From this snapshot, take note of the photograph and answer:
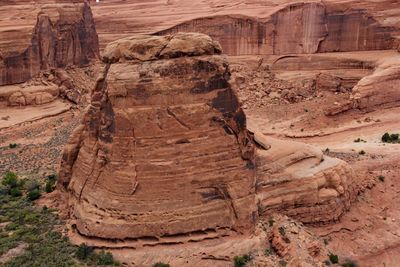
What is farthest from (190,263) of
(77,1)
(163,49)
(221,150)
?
(77,1)

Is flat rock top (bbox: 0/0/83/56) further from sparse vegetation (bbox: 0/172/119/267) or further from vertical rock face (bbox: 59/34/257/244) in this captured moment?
vertical rock face (bbox: 59/34/257/244)

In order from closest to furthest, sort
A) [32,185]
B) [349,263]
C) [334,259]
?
[334,259], [349,263], [32,185]

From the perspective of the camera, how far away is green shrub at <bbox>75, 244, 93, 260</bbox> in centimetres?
2014

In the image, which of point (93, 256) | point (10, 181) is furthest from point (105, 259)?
point (10, 181)

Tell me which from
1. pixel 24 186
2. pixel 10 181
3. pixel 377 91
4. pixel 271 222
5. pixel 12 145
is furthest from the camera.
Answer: pixel 377 91

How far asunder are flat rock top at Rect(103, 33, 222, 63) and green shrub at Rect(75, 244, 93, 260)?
8113mm

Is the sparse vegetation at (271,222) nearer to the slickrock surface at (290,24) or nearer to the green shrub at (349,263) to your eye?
the green shrub at (349,263)

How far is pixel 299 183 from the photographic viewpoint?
2325 cm

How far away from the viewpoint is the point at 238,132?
21578 millimetres

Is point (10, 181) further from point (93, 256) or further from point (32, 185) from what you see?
point (93, 256)

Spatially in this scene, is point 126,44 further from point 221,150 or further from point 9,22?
point 9,22

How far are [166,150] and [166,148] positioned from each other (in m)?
0.08

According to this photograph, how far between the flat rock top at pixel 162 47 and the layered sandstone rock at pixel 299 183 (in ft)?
19.0

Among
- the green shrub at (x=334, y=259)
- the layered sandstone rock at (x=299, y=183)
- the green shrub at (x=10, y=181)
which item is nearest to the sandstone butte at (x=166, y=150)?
the layered sandstone rock at (x=299, y=183)
